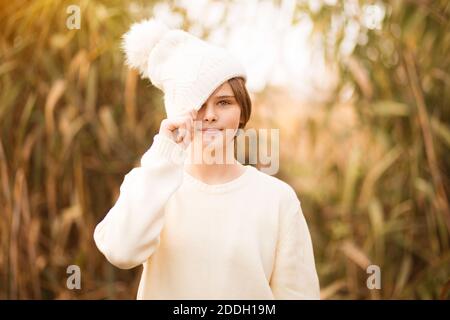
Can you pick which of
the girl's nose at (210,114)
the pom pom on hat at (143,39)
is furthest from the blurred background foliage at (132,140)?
the girl's nose at (210,114)

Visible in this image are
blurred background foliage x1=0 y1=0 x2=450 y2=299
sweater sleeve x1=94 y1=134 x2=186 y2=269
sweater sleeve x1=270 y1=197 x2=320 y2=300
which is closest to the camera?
sweater sleeve x1=94 y1=134 x2=186 y2=269

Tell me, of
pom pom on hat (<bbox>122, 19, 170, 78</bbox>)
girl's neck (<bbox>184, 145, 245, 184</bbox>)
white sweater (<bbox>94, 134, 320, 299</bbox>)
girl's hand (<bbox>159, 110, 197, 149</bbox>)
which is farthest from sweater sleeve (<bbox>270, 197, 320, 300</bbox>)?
pom pom on hat (<bbox>122, 19, 170, 78</bbox>)

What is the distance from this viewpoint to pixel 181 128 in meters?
0.98

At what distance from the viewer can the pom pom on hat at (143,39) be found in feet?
3.47

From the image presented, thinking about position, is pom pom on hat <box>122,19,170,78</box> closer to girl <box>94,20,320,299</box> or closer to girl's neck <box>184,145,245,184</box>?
girl <box>94,20,320,299</box>

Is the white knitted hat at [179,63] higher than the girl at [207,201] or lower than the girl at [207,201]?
higher

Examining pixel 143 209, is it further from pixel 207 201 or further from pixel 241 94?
pixel 241 94

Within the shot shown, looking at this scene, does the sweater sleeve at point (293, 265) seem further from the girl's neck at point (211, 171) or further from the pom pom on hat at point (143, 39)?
the pom pom on hat at point (143, 39)

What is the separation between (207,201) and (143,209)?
0.49ft

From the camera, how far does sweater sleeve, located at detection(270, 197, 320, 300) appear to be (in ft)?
3.41

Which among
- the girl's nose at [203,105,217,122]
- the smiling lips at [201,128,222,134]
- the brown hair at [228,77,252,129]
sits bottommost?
the smiling lips at [201,128,222,134]

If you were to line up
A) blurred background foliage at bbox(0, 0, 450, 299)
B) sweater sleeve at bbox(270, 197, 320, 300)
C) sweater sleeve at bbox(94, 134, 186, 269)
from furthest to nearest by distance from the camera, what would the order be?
blurred background foliage at bbox(0, 0, 450, 299) → sweater sleeve at bbox(270, 197, 320, 300) → sweater sleeve at bbox(94, 134, 186, 269)
